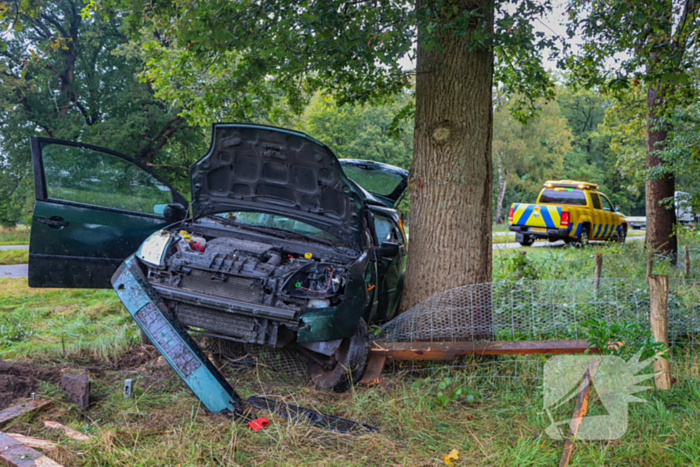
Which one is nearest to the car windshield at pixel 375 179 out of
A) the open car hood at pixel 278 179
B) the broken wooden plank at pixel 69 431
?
the open car hood at pixel 278 179

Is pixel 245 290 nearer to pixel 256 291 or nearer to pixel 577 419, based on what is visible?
pixel 256 291

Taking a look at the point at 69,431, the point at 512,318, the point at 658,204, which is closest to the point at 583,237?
the point at 658,204

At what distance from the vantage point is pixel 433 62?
462cm

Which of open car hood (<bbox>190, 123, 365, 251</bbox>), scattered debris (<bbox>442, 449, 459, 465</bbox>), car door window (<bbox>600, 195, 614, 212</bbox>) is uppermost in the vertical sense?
car door window (<bbox>600, 195, 614, 212</bbox>)

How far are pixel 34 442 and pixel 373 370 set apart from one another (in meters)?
2.38

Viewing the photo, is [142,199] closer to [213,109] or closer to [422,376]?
[213,109]

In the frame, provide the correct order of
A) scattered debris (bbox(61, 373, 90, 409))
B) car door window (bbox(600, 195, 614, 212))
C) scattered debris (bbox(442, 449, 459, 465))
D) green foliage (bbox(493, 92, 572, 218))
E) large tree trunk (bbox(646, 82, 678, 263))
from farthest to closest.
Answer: green foliage (bbox(493, 92, 572, 218))
car door window (bbox(600, 195, 614, 212))
large tree trunk (bbox(646, 82, 678, 263))
scattered debris (bbox(61, 373, 90, 409))
scattered debris (bbox(442, 449, 459, 465))

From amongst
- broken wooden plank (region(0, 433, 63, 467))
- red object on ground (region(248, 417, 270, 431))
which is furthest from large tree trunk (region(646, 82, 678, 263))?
broken wooden plank (region(0, 433, 63, 467))

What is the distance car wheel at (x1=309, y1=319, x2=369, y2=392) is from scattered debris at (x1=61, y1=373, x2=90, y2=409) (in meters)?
1.74

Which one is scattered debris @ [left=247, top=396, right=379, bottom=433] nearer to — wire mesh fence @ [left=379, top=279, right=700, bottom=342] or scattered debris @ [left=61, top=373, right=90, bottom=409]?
scattered debris @ [left=61, top=373, right=90, bottom=409]

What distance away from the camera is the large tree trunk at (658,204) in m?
9.63

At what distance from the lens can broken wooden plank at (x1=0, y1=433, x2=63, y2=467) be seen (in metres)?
2.48

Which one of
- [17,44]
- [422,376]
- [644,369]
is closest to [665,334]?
[644,369]

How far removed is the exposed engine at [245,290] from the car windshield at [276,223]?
1.99ft
